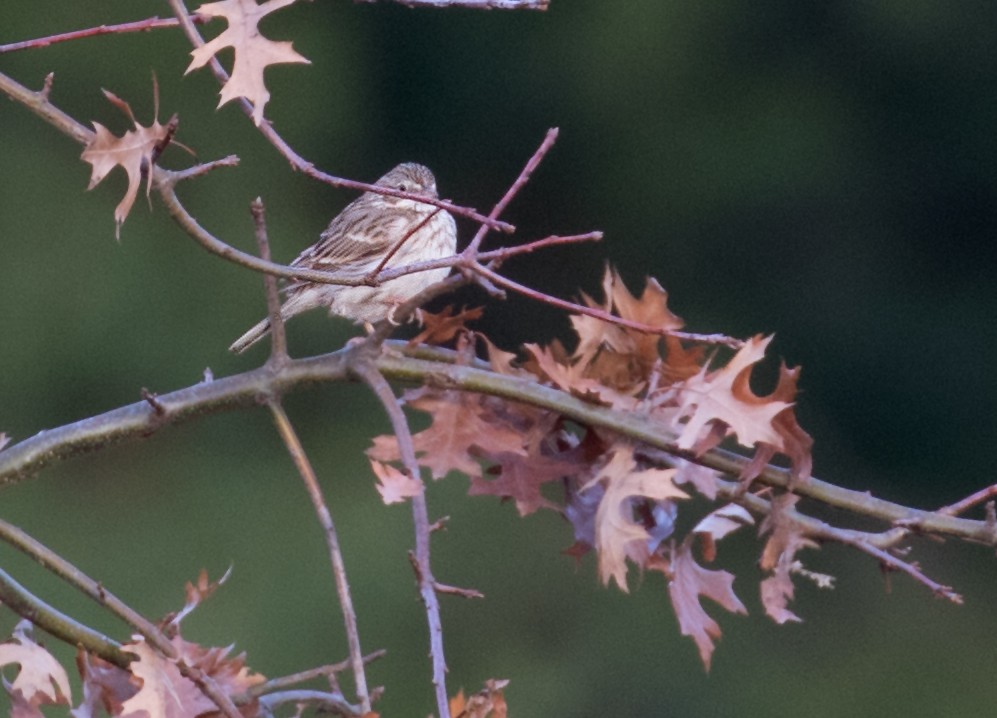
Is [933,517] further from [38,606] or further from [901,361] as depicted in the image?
[901,361]

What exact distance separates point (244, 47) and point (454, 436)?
388 mm

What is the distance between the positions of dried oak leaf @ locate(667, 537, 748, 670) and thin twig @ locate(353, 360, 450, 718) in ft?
1.02

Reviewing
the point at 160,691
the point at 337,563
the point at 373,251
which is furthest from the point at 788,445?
the point at 373,251

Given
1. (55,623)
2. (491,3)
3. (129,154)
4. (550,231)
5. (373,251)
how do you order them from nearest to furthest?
(129,154) → (491,3) → (55,623) → (373,251) → (550,231)

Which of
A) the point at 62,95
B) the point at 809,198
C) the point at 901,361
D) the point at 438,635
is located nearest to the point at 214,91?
the point at 62,95

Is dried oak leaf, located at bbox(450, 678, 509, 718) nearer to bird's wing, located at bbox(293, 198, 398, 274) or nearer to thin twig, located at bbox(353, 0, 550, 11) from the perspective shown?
thin twig, located at bbox(353, 0, 550, 11)

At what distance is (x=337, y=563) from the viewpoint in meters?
1.48

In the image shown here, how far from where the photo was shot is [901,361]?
25.0 ft

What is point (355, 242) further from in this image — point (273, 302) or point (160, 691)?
point (160, 691)

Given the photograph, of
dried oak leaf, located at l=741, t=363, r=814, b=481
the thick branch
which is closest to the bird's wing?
the thick branch

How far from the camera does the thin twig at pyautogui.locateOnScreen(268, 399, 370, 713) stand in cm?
140

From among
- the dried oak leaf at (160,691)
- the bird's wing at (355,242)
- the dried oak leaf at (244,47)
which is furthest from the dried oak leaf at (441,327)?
the bird's wing at (355,242)

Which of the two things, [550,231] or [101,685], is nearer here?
[101,685]

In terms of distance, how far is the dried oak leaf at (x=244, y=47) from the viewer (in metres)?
1.66
